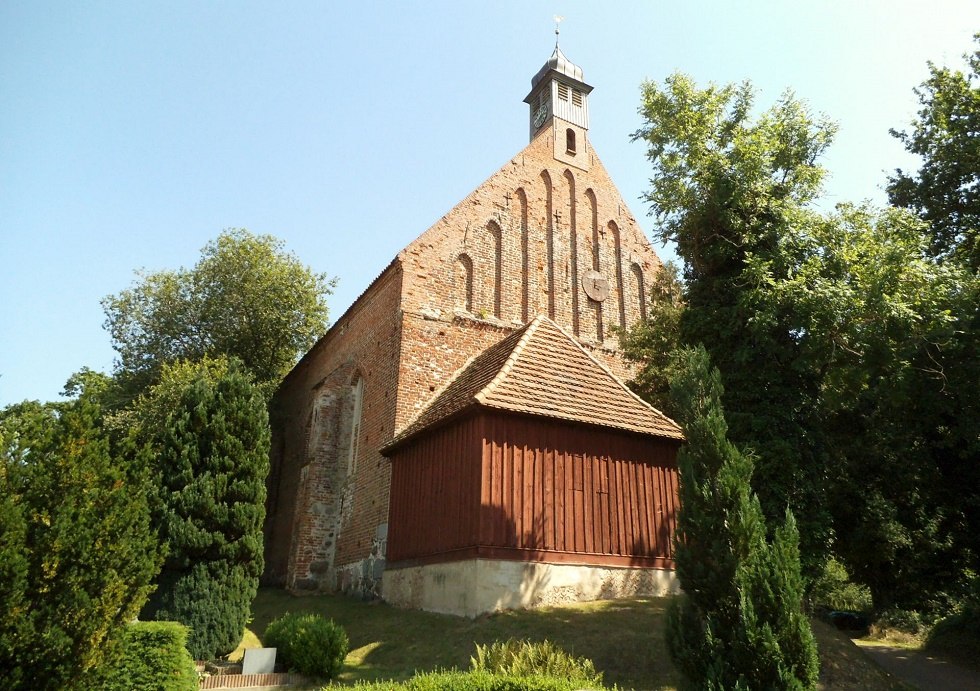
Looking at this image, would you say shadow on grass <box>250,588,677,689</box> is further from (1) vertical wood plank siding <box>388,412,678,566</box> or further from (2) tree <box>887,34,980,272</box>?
(2) tree <box>887,34,980,272</box>

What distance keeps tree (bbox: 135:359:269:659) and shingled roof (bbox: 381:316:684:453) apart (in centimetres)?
396

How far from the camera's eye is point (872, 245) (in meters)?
13.3

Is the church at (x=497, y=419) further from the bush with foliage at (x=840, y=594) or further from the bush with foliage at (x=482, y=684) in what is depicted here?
the bush with foliage at (x=840, y=594)

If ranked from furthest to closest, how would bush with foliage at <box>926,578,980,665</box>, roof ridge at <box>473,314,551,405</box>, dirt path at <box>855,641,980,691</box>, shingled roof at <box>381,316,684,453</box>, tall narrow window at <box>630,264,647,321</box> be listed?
1. tall narrow window at <box>630,264,647,321</box>
2. bush with foliage at <box>926,578,980,665</box>
3. shingled roof at <box>381,316,684,453</box>
4. roof ridge at <box>473,314,551,405</box>
5. dirt path at <box>855,641,980,691</box>

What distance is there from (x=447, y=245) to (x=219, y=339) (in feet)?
47.9

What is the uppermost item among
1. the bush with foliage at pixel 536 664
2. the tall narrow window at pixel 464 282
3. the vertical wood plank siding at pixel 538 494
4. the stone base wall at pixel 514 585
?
the tall narrow window at pixel 464 282

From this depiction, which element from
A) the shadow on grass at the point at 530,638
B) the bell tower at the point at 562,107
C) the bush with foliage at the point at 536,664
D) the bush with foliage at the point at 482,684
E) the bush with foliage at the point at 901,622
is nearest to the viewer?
the bush with foliage at the point at 482,684

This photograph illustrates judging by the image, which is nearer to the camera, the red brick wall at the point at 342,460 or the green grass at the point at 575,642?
the green grass at the point at 575,642

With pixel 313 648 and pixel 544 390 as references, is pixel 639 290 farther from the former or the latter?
pixel 313 648

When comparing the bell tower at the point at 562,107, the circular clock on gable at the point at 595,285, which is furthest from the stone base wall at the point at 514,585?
the bell tower at the point at 562,107

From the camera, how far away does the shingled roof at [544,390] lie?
14102 millimetres

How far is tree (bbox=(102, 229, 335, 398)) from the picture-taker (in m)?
29.9

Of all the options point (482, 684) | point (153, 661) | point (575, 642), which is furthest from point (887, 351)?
point (153, 661)

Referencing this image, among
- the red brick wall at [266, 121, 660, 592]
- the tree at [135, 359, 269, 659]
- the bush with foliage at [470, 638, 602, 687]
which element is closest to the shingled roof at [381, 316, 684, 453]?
the red brick wall at [266, 121, 660, 592]
